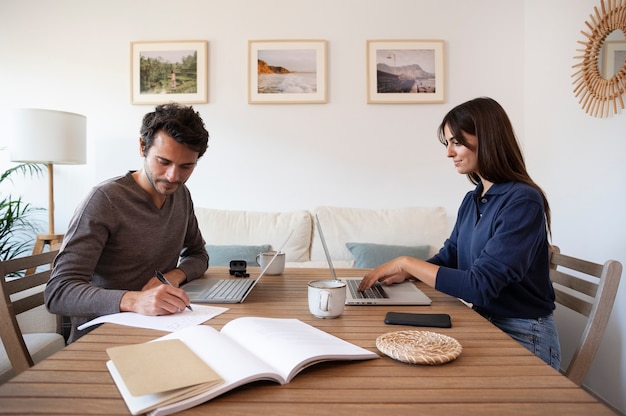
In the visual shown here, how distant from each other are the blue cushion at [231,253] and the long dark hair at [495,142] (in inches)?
59.6

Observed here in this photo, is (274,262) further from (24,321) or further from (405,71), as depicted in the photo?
(405,71)

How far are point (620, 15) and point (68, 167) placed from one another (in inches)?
133

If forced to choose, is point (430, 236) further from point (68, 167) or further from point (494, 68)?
point (68, 167)

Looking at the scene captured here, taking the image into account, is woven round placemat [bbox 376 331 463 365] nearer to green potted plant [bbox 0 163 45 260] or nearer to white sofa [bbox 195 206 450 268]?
white sofa [bbox 195 206 450 268]

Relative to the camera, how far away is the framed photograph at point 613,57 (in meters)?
2.03

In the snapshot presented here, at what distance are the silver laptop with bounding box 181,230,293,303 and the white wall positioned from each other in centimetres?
174

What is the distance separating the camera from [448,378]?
68 centimetres

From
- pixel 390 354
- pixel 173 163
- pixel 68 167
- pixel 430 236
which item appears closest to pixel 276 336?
pixel 390 354

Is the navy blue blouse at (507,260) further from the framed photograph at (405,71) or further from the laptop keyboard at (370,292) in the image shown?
the framed photograph at (405,71)

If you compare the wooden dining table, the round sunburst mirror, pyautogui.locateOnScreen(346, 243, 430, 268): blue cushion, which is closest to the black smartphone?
the wooden dining table

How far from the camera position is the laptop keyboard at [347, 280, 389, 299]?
4.00ft

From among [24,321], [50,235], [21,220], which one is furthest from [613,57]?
[21,220]

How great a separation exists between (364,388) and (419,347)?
17 cm

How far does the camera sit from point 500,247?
46.5 inches
